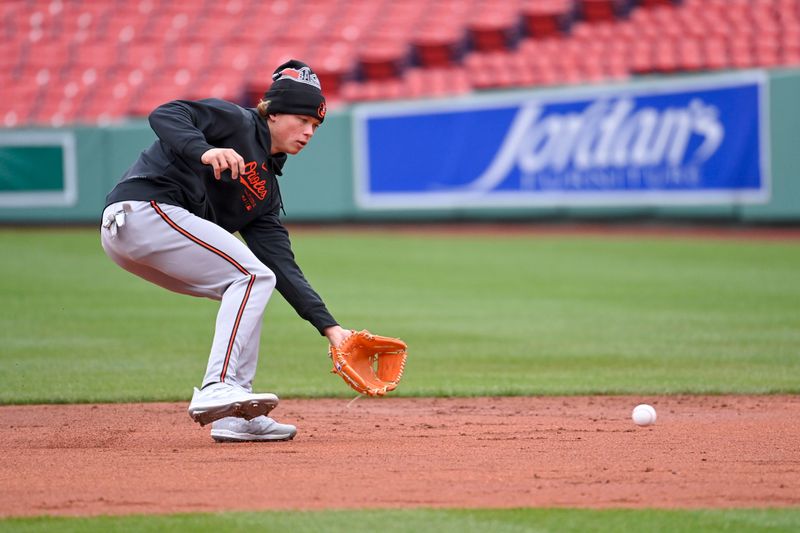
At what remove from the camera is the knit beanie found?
4965 mm

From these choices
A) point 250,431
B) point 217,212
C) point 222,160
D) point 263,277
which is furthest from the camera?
point 250,431

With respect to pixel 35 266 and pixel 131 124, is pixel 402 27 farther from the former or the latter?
pixel 35 266

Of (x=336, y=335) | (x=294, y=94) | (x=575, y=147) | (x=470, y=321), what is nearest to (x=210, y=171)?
(x=294, y=94)

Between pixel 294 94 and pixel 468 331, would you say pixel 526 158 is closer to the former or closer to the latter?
pixel 468 331

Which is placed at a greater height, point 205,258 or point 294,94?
point 294,94

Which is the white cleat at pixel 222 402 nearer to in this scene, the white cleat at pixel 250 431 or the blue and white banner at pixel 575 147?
the white cleat at pixel 250 431

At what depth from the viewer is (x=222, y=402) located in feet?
15.5

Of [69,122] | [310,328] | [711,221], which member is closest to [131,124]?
[69,122]

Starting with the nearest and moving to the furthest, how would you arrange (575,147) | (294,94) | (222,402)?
(222,402), (294,94), (575,147)

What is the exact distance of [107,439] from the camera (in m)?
5.25

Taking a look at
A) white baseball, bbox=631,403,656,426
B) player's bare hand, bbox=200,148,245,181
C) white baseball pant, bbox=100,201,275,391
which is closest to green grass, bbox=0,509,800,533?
white baseball pant, bbox=100,201,275,391

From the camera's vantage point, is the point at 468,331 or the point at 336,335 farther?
the point at 468,331

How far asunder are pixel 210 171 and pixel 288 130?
365mm

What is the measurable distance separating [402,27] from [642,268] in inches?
432
